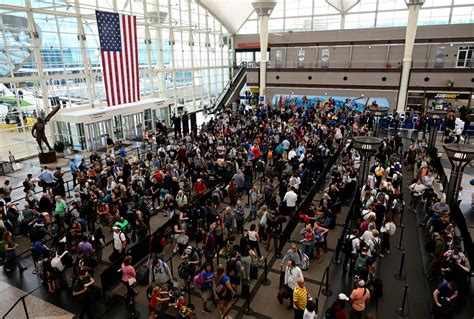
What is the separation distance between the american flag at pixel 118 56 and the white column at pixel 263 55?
47.7 feet

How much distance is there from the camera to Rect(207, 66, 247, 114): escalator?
121 ft

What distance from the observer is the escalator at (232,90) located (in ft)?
121

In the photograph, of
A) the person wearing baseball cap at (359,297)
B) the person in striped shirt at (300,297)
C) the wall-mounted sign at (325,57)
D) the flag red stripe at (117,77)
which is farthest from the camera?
the wall-mounted sign at (325,57)

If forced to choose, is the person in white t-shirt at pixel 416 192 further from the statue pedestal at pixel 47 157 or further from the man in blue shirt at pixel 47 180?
the statue pedestal at pixel 47 157

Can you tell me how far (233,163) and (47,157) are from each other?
10.8m

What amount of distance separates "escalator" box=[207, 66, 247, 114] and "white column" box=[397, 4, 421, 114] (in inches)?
661

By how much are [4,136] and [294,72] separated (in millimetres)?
25159

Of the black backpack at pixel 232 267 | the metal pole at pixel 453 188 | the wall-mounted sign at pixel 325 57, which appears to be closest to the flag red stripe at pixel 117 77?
the black backpack at pixel 232 267

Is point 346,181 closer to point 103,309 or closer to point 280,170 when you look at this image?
point 280,170

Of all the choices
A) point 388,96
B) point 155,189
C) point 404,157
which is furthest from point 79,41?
point 388,96

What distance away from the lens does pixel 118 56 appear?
1977cm

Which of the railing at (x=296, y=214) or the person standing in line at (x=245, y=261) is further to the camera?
the railing at (x=296, y=214)

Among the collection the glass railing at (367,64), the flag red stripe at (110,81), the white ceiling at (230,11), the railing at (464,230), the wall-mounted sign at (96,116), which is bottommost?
the railing at (464,230)

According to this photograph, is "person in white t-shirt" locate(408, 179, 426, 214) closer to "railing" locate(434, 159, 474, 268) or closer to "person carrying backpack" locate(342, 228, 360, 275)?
"railing" locate(434, 159, 474, 268)
